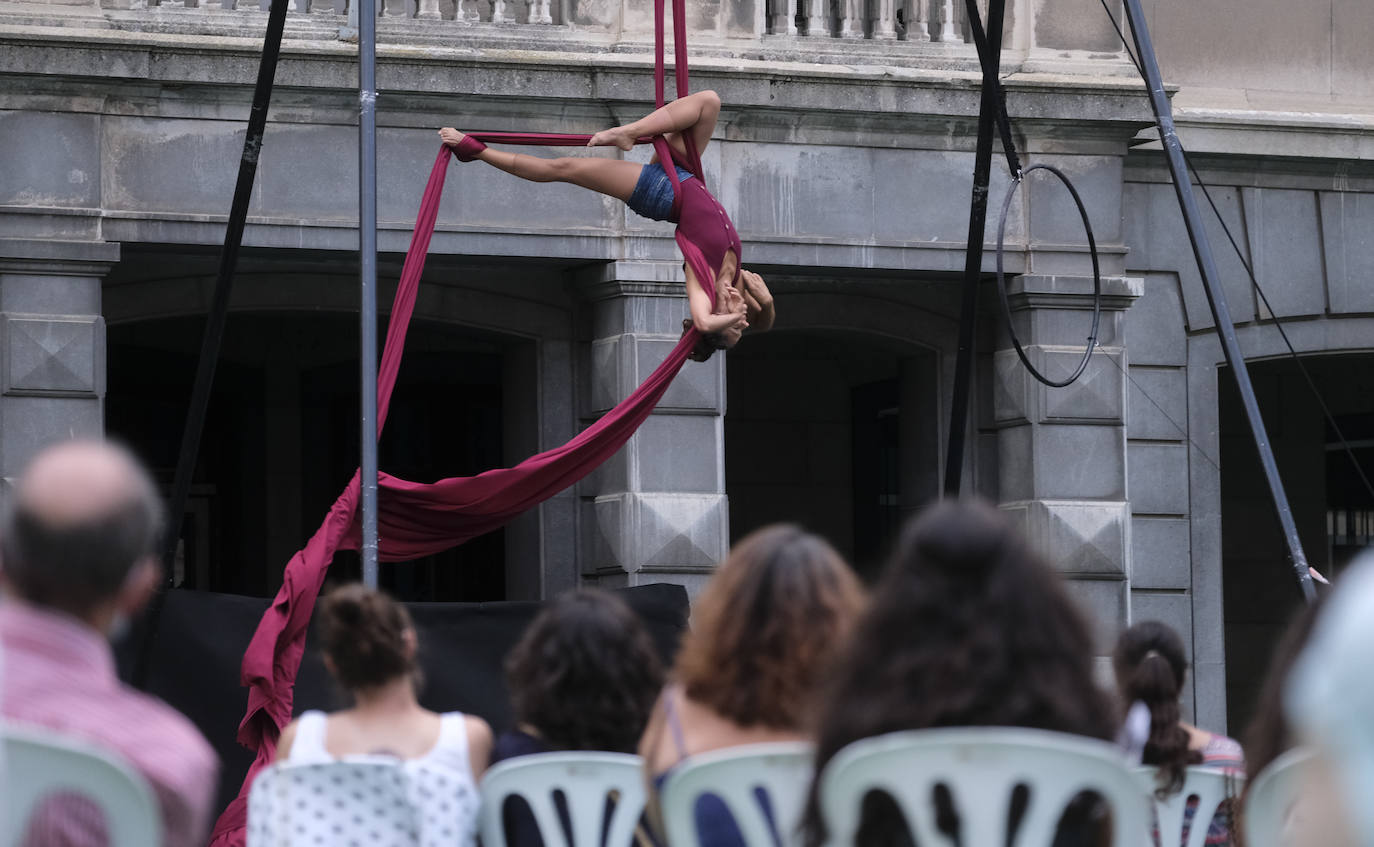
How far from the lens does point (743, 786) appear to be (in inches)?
134

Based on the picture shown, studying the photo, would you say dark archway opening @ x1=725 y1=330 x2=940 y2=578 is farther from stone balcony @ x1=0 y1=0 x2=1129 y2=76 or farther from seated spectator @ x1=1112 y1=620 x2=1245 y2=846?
seated spectator @ x1=1112 y1=620 x2=1245 y2=846

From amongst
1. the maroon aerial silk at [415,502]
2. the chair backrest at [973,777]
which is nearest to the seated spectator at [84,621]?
the chair backrest at [973,777]

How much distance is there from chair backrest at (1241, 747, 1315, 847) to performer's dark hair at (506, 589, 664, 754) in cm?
124

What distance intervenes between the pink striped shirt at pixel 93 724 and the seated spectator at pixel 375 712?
1561 millimetres

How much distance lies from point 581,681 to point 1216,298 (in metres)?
4.01

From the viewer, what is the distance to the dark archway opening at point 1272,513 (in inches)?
517

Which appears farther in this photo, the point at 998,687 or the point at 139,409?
the point at 139,409

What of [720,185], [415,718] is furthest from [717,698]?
[720,185]

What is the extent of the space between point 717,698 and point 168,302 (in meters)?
7.37

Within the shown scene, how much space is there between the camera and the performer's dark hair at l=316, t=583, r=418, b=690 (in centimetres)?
424

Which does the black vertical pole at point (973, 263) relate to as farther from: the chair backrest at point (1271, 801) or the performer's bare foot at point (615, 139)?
the chair backrest at point (1271, 801)

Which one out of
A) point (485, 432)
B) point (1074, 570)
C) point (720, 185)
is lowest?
point (1074, 570)

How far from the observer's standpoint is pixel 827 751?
2928 mm

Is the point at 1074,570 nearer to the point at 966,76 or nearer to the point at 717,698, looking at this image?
the point at 966,76
